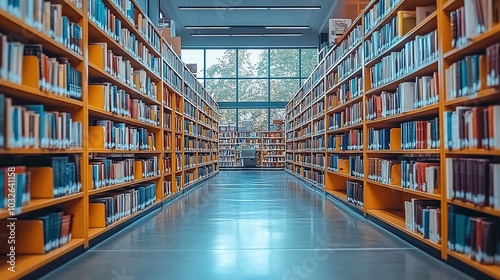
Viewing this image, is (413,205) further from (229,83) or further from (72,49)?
(229,83)

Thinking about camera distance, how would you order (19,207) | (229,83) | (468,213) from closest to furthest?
1. (19,207)
2. (468,213)
3. (229,83)

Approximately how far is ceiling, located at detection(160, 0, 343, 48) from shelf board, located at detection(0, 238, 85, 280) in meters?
10.1

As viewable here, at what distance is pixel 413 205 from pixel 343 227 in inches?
42.8

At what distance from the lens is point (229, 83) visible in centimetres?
1861

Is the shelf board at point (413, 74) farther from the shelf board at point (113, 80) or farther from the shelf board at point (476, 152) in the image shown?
the shelf board at point (113, 80)

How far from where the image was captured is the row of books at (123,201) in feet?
13.2

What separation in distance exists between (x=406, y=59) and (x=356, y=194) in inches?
90.3

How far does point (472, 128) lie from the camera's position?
267cm

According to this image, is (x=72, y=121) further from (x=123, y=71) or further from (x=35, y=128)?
(x=123, y=71)

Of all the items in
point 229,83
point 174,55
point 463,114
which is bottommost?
point 463,114

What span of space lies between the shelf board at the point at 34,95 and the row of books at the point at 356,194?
3694 millimetres

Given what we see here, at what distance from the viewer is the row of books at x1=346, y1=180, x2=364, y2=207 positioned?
17.7 ft

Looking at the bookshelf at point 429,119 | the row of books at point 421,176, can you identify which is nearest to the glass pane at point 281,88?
the bookshelf at point 429,119

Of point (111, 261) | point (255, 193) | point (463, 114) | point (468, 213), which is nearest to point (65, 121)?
point (111, 261)
